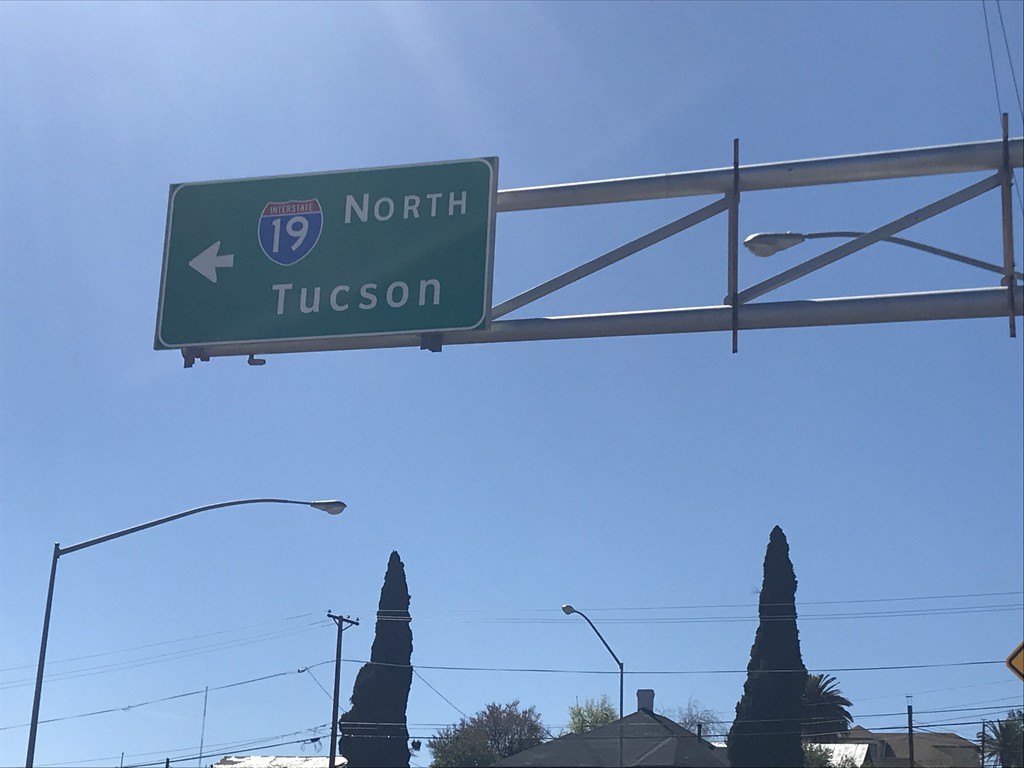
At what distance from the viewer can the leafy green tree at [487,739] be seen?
70375 mm

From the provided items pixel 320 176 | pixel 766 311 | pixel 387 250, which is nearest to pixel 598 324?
pixel 766 311

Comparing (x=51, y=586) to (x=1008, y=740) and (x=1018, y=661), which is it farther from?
(x=1008, y=740)

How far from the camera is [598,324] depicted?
1030cm

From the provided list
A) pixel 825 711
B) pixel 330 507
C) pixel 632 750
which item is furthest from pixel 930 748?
pixel 330 507

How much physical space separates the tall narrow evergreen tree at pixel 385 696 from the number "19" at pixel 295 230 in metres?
52.2

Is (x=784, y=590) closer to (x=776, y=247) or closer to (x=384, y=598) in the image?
(x=384, y=598)

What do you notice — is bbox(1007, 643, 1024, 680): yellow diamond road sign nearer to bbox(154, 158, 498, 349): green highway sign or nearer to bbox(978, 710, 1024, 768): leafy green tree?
bbox(154, 158, 498, 349): green highway sign

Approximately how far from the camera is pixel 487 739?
7969 cm

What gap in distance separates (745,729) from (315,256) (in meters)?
49.0

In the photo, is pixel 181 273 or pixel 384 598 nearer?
pixel 181 273

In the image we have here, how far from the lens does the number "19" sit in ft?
37.0

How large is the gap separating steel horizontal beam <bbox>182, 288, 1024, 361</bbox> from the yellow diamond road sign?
3.01 meters

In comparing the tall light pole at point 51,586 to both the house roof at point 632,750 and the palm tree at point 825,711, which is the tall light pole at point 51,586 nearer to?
the house roof at point 632,750

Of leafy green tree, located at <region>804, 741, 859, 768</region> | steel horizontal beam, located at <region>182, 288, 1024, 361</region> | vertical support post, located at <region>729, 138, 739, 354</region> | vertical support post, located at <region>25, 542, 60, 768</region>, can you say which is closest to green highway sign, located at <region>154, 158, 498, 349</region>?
steel horizontal beam, located at <region>182, 288, 1024, 361</region>
